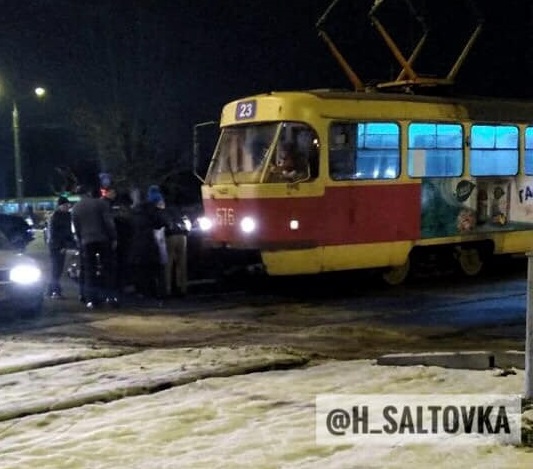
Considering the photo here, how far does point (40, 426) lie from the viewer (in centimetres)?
657

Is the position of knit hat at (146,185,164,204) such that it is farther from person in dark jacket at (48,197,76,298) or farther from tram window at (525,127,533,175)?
tram window at (525,127,533,175)

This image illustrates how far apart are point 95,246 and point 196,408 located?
257 inches

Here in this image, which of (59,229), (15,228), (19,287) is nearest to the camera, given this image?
(19,287)

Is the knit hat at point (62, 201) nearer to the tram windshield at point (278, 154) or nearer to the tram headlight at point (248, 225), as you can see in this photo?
the tram windshield at point (278, 154)

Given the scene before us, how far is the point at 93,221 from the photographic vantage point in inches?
509

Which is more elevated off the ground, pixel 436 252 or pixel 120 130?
pixel 120 130

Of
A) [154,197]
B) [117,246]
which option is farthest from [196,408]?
[154,197]

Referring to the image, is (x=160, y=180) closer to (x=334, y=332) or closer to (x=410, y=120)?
(x=410, y=120)

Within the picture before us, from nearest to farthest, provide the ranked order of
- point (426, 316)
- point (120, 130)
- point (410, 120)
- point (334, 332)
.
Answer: point (334, 332) < point (426, 316) < point (410, 120) < point (120, 130)

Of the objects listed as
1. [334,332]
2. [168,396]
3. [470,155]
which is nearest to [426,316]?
[334,332]

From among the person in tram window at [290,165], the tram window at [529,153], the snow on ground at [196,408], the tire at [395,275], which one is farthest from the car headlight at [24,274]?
the tram window at [529,153]

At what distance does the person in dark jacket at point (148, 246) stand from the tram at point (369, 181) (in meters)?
1.13

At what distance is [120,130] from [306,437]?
1510 inches

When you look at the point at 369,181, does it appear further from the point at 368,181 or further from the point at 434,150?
the point at 434,150
